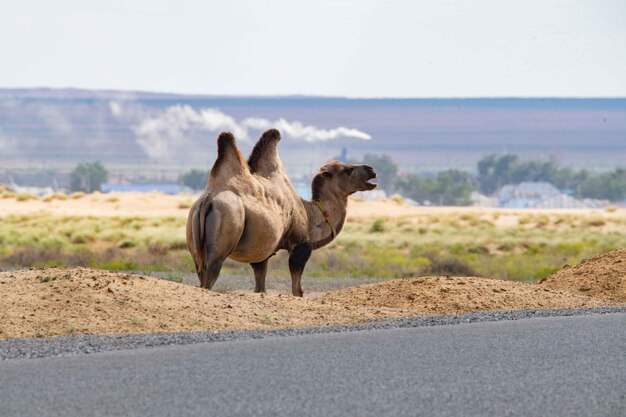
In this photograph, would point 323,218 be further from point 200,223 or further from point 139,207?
→ point 139,207

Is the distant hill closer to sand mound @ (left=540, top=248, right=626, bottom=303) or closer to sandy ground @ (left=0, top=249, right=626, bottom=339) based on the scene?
sand mound @ (left=540, top=248, right=626, bottom=303)

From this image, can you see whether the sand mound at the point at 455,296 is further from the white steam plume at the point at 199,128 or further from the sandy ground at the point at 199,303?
the white steam plume at the point at 199,128

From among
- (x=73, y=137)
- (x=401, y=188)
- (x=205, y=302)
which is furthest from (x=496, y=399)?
(x=73, y=137)

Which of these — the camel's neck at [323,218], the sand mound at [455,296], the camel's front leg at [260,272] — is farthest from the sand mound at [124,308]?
the camel's neck at [323,218]

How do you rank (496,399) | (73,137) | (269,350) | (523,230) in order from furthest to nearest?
(73,137) → (523,230) → (269,350) → (496,399)

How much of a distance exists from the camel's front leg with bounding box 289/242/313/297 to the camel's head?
1313 millimetres

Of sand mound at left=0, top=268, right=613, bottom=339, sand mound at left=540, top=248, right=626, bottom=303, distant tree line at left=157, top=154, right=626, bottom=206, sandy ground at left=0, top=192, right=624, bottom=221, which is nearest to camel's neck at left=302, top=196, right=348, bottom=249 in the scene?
sand mound at left=0, top=268, right=613, bottom=339

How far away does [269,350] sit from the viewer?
12.9m

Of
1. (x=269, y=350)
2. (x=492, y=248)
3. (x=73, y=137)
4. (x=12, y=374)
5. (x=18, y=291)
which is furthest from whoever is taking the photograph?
(x=73, y=137)

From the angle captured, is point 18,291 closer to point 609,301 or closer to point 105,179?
point 609,301

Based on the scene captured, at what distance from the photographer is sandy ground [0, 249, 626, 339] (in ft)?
50.8

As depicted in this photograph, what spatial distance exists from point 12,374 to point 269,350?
2365 millimetres

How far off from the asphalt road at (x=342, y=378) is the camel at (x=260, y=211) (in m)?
4.38

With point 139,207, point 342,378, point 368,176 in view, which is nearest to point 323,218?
point 368,176
